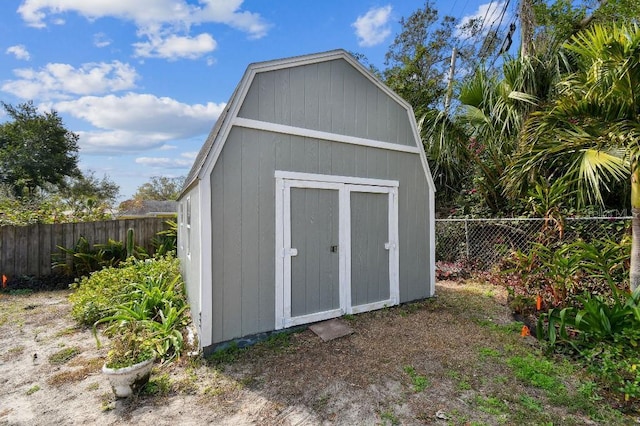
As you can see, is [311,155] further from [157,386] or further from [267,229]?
[157,386]

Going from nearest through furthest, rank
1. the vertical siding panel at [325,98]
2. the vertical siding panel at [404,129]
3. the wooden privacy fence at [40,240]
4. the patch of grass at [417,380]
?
the patch of grass at [417,380] < the vertical siding panel at [325,98] < the vertical siding panel at [404,129] < the wooden privacy fence at [40,240]

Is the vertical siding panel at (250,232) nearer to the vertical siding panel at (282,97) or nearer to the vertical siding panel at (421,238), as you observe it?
the vertical siding panel at (282,97)

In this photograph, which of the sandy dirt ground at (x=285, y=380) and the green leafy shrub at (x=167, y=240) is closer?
the sandy dirt ground at (x=285, y=380)

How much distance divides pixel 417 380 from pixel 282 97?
312cm

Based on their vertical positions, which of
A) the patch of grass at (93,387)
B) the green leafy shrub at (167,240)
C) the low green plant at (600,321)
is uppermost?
the green leafy shrub at (167,240)

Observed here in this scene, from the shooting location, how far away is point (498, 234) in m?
6.17

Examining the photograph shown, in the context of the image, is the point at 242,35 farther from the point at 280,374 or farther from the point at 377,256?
the point at 280,374

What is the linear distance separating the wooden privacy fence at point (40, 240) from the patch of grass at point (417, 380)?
7.01m

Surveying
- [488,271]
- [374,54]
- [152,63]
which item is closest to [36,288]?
[152,63]

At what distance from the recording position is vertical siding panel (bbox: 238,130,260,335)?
10.8ft

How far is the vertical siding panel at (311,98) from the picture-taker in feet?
→ 12.0

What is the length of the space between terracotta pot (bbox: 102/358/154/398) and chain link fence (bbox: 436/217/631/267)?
5.37 meters

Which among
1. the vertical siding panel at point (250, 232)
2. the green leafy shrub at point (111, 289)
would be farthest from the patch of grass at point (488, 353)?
the green leafy shrub at point (111, 289)

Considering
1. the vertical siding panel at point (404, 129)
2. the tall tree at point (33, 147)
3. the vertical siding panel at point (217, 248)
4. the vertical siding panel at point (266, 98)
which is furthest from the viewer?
the tall tree at point (33, 147)
